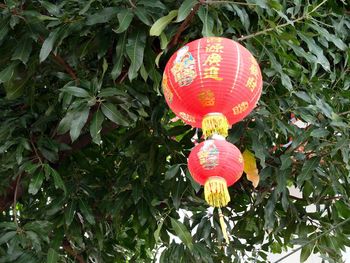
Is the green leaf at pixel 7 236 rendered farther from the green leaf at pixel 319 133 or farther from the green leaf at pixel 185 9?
the green leaf at pixel 319 133

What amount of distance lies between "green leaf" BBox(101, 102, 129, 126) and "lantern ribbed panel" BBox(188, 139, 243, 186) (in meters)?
0.33

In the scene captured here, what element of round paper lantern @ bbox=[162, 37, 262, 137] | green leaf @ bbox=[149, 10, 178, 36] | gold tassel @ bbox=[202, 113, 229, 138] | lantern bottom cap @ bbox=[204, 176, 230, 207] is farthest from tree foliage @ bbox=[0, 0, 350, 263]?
lantern bottom cap @ bbox=[204, 176, 230, 207]

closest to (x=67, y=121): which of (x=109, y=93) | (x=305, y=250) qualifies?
(x=109, y=93)

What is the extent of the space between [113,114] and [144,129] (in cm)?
39

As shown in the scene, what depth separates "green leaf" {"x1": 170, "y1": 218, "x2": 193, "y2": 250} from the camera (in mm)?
1913

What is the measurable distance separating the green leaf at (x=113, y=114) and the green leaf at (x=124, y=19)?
0.24 meters

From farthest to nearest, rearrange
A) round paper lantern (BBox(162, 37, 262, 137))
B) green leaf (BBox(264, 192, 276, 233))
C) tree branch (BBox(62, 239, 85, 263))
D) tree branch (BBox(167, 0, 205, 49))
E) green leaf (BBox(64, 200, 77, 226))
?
1. tree branch (BBox(62, 239, 85, 263))
2. green leaf (BBox(264, 192, 276, 233))
3. green leaf (BBox(64, 200, 77, 226))
4. tree branch (BBox(167, 0, 205, 49))
5. round paper lantern (BBox(162, 37, 262, 137))

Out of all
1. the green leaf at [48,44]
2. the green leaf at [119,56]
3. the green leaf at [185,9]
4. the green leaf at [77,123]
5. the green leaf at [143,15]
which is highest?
the green leaf at [185,9]

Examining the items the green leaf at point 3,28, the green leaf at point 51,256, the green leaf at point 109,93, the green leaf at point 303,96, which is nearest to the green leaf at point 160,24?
the green leaf at point 109,93

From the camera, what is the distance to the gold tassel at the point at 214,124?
1.37 m

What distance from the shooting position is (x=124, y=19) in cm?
156

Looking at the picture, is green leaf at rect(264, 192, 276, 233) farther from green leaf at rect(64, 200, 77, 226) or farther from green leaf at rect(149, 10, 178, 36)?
green leaf at rect(149, 10, 178, 36)

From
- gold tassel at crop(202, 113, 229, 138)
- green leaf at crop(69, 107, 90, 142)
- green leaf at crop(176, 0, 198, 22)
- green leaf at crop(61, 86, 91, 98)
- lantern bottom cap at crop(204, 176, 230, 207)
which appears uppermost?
green leaf at crop(176, 0, 198, 22)

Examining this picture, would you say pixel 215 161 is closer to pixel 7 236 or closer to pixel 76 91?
pixel 76 91
